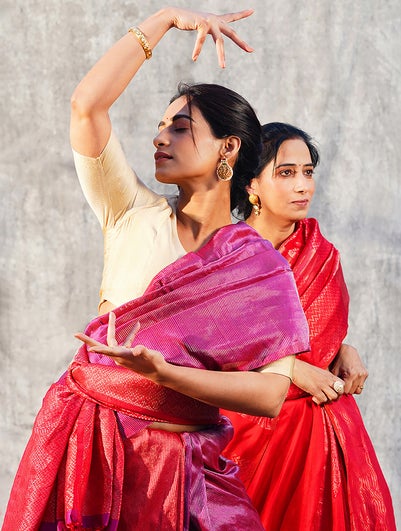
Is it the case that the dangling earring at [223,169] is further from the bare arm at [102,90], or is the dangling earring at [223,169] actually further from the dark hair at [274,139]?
the dark hair at [274,139]

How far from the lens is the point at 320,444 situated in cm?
315

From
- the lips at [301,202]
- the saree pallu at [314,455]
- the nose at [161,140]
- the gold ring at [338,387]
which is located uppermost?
the nose at [161,140]

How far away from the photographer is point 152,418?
2.07m

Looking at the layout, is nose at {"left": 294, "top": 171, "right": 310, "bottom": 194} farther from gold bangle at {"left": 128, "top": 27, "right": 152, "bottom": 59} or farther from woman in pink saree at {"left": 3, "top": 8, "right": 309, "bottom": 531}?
gold bangle at {"left": 128, "top": 27, "right": 152, "bottom": 59}

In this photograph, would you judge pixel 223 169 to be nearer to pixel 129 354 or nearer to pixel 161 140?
pixel 161 140

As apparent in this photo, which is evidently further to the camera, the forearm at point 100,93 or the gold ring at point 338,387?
the gold ring at point 338,387

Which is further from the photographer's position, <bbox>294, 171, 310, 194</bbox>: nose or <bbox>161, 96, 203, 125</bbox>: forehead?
<bbox>294, 171, 310, 194</bbox>: nose

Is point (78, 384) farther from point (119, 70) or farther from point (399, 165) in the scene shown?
point (399, 165)

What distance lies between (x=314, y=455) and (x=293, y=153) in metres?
0.88

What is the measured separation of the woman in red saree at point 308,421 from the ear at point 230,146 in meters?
0.68

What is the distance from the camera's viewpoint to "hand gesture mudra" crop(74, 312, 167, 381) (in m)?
1.76

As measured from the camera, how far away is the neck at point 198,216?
2232mm

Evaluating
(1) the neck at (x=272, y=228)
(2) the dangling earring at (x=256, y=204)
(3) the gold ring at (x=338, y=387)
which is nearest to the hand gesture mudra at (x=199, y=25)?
(2) the dangling earring at (x=256, y=204)

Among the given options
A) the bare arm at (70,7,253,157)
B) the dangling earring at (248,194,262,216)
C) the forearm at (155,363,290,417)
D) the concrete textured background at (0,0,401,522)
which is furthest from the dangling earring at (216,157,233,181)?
the concrete textured background at (0,0,401,522)
